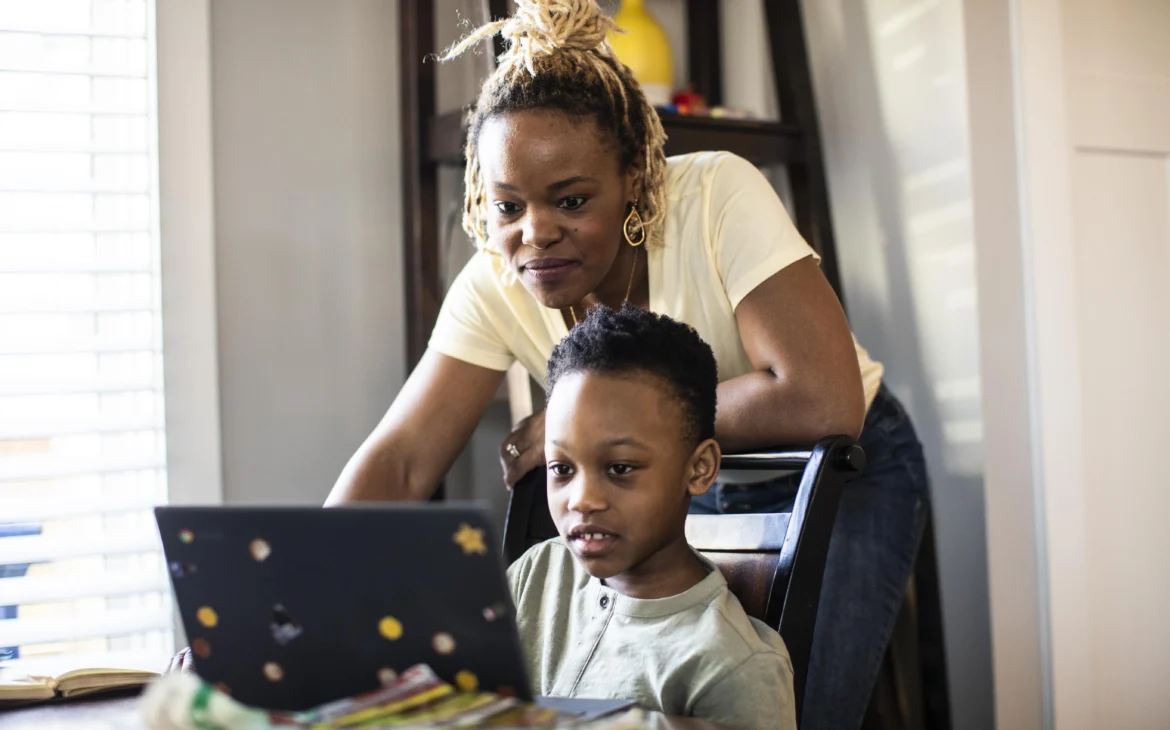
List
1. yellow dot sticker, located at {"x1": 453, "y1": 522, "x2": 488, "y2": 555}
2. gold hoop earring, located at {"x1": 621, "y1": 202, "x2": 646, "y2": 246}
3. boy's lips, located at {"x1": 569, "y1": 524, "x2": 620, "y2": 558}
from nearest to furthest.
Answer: yellow dot sticker, located at {"x1": 453, "y1": 522, "x2": 488, "y2": 555}, boy's lips, located at {"x1": 569, "y1": 524, "x2": 620, "y2": 558}, gold hoop earring, located at {"x1": 621, "y1": 202, "x2": 646, "y2": 246}

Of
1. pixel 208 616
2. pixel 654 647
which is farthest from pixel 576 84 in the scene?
pixel 208 616

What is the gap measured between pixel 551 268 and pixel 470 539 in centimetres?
76

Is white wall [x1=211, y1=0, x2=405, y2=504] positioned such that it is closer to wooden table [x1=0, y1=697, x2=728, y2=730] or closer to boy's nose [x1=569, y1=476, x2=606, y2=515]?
wooden table [x1=0, y1=697, x2=728, y2=730]

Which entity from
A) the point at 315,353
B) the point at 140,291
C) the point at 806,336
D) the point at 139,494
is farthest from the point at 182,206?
the point at 806,336

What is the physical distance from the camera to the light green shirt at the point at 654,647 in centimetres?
103

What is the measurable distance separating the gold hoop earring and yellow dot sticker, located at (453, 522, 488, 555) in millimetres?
865

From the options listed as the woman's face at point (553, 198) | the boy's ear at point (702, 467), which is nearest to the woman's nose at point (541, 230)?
the woman's face at point (553, 198)

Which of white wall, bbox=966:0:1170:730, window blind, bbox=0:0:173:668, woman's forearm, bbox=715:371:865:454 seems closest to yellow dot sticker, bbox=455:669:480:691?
woman's forearm, bbox=715:371:865:454

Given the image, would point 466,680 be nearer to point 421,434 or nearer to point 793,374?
point 793,374

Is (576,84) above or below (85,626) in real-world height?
above

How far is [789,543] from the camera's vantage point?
1195mm

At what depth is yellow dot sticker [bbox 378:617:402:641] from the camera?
764 mm

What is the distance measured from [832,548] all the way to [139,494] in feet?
4.01

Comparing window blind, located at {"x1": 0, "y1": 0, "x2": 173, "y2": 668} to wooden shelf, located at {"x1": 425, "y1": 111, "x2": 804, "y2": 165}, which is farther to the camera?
wooden shelf, located at {"x1": 425, "y1": 111, "x2": 804, "y2": 165}
